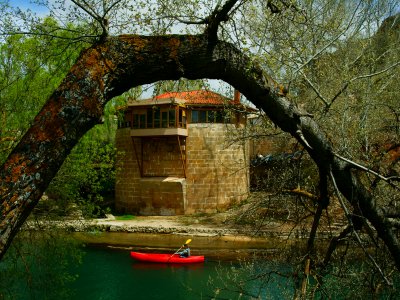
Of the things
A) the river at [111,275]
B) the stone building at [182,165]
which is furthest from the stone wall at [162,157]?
the river at [111,275]

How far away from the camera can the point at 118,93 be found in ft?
7.22

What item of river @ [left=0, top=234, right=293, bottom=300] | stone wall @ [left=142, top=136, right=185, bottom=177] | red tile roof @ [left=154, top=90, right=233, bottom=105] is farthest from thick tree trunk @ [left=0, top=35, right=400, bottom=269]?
stone wall @ [left=142, top=136, right=185, bottom=177]

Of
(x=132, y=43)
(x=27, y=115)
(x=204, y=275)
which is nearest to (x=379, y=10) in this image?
(x=204, y=275)

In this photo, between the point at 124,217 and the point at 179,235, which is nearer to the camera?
the point at 179,235

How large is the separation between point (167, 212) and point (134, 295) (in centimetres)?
998

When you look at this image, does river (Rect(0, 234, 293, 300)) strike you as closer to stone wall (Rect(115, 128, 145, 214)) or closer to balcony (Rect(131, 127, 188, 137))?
balcony (Rect(131, 127, 188, 137))

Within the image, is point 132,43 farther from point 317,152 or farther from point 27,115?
point 27,115

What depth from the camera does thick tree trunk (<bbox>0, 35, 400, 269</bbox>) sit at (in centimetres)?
172

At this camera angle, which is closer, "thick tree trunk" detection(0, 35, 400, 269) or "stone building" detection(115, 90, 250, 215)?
"thick tree trunk" detection(0, 35, 400, 269)

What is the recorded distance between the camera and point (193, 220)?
19.0 m

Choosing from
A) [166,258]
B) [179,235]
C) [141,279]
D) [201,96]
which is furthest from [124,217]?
[201,96]

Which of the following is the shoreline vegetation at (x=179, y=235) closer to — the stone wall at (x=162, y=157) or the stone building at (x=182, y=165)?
the stone building at (x=182, y=165)

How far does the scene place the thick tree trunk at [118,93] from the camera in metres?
1.72

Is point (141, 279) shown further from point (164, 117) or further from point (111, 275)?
point (164, 117)
